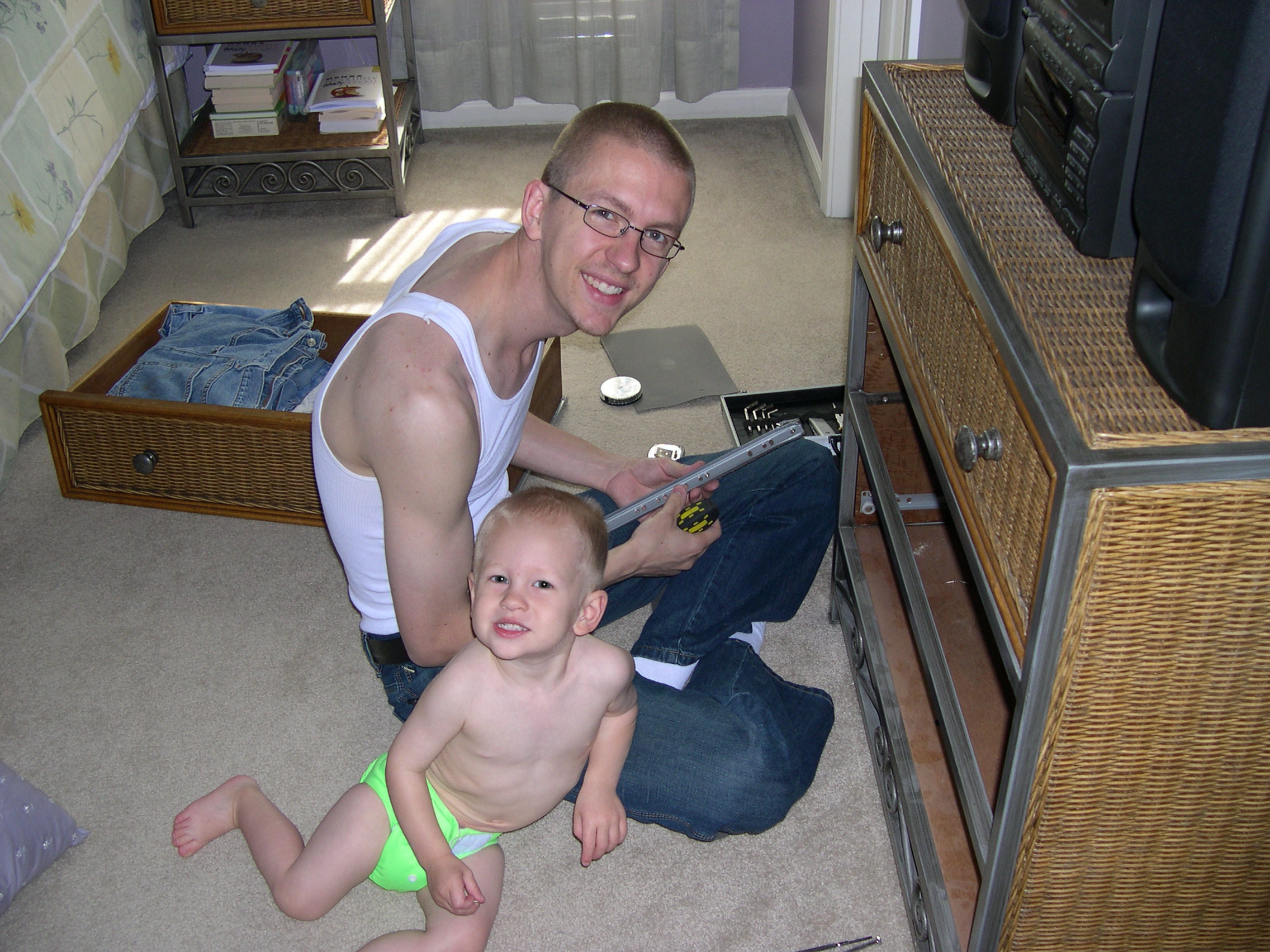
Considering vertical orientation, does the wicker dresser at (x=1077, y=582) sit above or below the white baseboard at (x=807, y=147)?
above

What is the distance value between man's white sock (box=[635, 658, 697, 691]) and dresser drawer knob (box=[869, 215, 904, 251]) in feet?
1.91

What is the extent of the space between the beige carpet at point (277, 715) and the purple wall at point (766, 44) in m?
0.99

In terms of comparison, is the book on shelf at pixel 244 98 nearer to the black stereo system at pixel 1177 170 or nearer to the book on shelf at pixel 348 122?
the book on shelf at pixel 348 122

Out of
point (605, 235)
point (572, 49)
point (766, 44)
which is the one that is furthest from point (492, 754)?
point (766, 44)

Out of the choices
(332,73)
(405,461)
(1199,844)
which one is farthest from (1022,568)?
(332,73)

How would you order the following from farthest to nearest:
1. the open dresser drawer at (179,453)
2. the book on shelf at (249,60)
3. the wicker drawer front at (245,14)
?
1. the book on shelf at (249,60)
2. the wicker drawer front at (245,14)
3. the open dresser drawer at (179,453)

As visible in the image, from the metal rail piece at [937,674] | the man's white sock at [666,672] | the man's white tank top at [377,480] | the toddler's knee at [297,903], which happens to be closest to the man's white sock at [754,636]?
the man's white sock at [666,672]

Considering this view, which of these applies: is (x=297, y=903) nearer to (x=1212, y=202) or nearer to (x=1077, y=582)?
(x=1077, y=582)

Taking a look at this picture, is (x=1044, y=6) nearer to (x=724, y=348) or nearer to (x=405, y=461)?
(x=405, y=461)

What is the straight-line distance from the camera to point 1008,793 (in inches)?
36.3

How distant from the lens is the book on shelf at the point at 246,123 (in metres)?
2.86

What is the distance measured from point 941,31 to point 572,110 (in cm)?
141

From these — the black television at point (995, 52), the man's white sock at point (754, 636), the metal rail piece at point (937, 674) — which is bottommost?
the man's white sock at point (754, 636)

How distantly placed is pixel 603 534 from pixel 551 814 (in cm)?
45
